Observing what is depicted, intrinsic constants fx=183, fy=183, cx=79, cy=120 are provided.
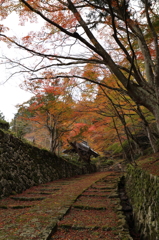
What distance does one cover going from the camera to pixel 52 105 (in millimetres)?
10914

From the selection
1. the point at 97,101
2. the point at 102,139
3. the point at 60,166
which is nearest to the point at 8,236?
the point at 97,101

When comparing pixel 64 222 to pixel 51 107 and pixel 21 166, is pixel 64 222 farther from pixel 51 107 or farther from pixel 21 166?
pixel 51 107

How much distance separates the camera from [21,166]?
316 inches

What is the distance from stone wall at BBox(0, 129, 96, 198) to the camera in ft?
21.5

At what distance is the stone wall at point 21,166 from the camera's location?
259 inches

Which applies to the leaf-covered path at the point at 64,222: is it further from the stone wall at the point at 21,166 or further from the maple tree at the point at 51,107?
the maple tree at the point at 51,107

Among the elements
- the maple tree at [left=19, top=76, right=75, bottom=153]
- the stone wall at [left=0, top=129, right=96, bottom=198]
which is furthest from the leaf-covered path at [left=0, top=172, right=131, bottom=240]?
the maple tree at [left=19, top=76, right=75, bottom=153]

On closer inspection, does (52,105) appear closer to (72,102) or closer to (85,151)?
(72,102)

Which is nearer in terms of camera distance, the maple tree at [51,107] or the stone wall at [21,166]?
the stone wall at [21,166]

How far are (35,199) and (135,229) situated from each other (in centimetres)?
311

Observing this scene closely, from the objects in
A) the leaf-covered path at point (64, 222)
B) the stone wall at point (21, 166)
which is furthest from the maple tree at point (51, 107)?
the leaf-covered path at point (64, 222)

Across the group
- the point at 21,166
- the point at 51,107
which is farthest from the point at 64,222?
the point at 51,107

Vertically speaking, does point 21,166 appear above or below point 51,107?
below

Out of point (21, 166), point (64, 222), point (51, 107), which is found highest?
point (51, 107)
